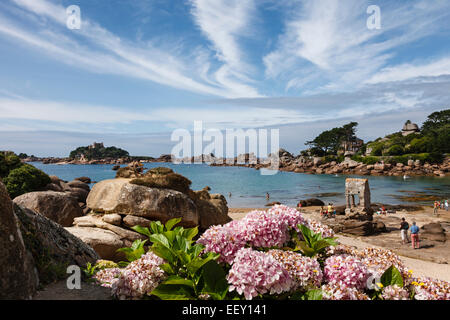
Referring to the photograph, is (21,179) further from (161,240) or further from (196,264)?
(196,264)

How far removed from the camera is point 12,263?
2.33m

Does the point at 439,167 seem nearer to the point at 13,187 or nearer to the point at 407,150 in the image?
the point at 407,150

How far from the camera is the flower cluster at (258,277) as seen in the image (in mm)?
1831

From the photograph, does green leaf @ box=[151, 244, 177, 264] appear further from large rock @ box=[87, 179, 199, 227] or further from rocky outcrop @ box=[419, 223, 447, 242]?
rocky outcrop @ box=[419, 223, 447, 242]

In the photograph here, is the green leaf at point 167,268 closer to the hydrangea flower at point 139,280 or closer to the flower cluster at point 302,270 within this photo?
the hydrangea flower at point 139,280

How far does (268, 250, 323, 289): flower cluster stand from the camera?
2.02m

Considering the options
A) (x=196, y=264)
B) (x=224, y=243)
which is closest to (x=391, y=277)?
(x=224, y=243)

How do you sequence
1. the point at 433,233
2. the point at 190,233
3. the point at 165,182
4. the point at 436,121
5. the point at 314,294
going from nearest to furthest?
the point at 314,294
the point at 190,233
the point at 165,182
the point at 433,233
the point at 436,121

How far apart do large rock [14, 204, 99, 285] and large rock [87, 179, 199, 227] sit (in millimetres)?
5480

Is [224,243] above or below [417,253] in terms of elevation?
above

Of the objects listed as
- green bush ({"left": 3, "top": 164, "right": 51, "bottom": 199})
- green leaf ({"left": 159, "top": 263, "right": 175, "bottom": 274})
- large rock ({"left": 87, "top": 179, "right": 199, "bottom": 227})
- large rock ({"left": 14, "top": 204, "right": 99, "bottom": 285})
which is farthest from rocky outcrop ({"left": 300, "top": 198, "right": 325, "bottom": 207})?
green leaf ({"left": 159, "top": 263, "right": 175, "bottom": 274})

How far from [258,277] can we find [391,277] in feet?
3.61

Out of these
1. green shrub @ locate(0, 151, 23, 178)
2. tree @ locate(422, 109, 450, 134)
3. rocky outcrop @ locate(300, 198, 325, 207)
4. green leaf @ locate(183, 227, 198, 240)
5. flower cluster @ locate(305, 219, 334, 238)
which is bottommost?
rocky outcrop @ locate(300, 198, 325, 207)
